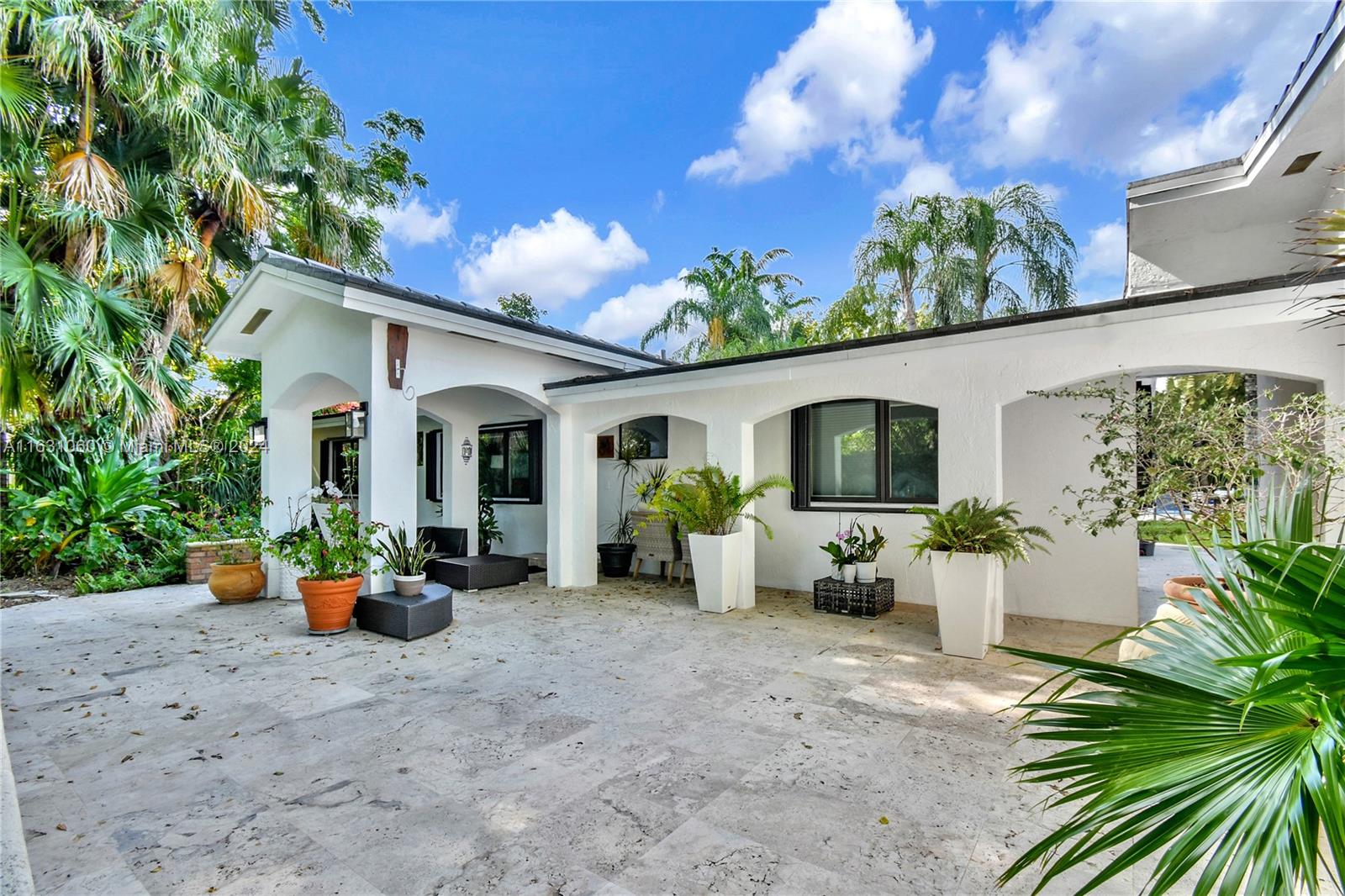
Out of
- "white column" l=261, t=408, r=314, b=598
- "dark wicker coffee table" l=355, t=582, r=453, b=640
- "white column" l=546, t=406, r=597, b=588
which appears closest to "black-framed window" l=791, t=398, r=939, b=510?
"white column" l=546, t=406, r=597, b=588

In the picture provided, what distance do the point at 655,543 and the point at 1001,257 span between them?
1343 centimetres

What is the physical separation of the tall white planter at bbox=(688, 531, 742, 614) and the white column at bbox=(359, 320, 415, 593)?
3.27 m

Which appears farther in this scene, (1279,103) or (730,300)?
(730,300)

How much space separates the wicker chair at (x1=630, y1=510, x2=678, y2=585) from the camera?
30.4ft

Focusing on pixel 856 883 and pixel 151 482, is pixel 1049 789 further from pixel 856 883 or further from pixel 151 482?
pixel 151 482

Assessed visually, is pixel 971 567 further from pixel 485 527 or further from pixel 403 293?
pixel 485 527

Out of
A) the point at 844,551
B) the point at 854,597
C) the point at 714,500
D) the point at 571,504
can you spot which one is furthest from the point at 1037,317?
the point at 571,504

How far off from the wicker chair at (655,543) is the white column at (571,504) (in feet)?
2.73

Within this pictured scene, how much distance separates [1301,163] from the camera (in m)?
5.62

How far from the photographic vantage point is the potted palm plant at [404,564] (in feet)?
21.0

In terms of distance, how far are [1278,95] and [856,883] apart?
7.31 m

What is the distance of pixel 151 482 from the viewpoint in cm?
1001

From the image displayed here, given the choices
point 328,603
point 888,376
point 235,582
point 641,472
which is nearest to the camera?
point 328,603

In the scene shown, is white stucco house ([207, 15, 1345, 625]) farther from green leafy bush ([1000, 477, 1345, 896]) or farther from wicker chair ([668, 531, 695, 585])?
green leafy bush ([1000, 477, 1345, 896])
